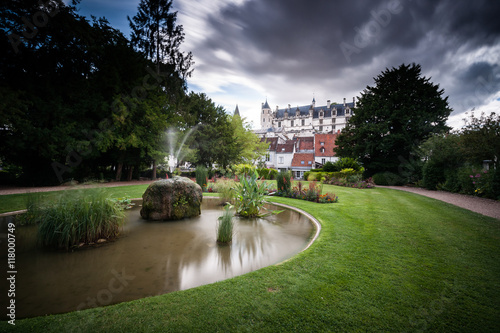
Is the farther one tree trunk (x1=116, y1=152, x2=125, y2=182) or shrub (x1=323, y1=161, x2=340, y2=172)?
shrub (x1=323, y1=161, x2=340, y2=172)

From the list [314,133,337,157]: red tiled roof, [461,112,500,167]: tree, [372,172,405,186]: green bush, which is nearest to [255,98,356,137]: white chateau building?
[314,133,337,157]: red tiled roof

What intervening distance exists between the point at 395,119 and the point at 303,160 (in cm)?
1807

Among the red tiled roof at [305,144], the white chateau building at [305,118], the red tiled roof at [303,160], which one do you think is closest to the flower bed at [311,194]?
the red tiled roof at [303,160]

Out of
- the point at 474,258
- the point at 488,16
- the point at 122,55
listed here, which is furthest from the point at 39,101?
the point at 488,16

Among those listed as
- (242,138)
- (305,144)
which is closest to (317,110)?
(305,144)

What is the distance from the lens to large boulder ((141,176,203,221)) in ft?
20.8

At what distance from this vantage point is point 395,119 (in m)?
21.2

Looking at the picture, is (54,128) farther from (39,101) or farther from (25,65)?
(25,65)

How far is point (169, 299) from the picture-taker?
2434 millimetres

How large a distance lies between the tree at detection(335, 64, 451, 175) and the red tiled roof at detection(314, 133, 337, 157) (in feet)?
52.4

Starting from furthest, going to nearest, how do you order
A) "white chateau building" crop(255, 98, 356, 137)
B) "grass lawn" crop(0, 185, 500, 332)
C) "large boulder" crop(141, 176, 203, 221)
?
"white chateau building" crop(255, 98, 356, 137), "large boulder" crop(141, 176, 203, 221), "grass lawn" crop(0, 185, 500, 332)

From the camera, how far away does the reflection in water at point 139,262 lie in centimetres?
268

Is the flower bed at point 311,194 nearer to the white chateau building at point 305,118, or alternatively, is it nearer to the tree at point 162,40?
the tree at point 162,40

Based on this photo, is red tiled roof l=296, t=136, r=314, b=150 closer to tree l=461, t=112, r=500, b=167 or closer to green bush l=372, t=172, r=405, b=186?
green bush l=372, t=172, r=405, b=186
